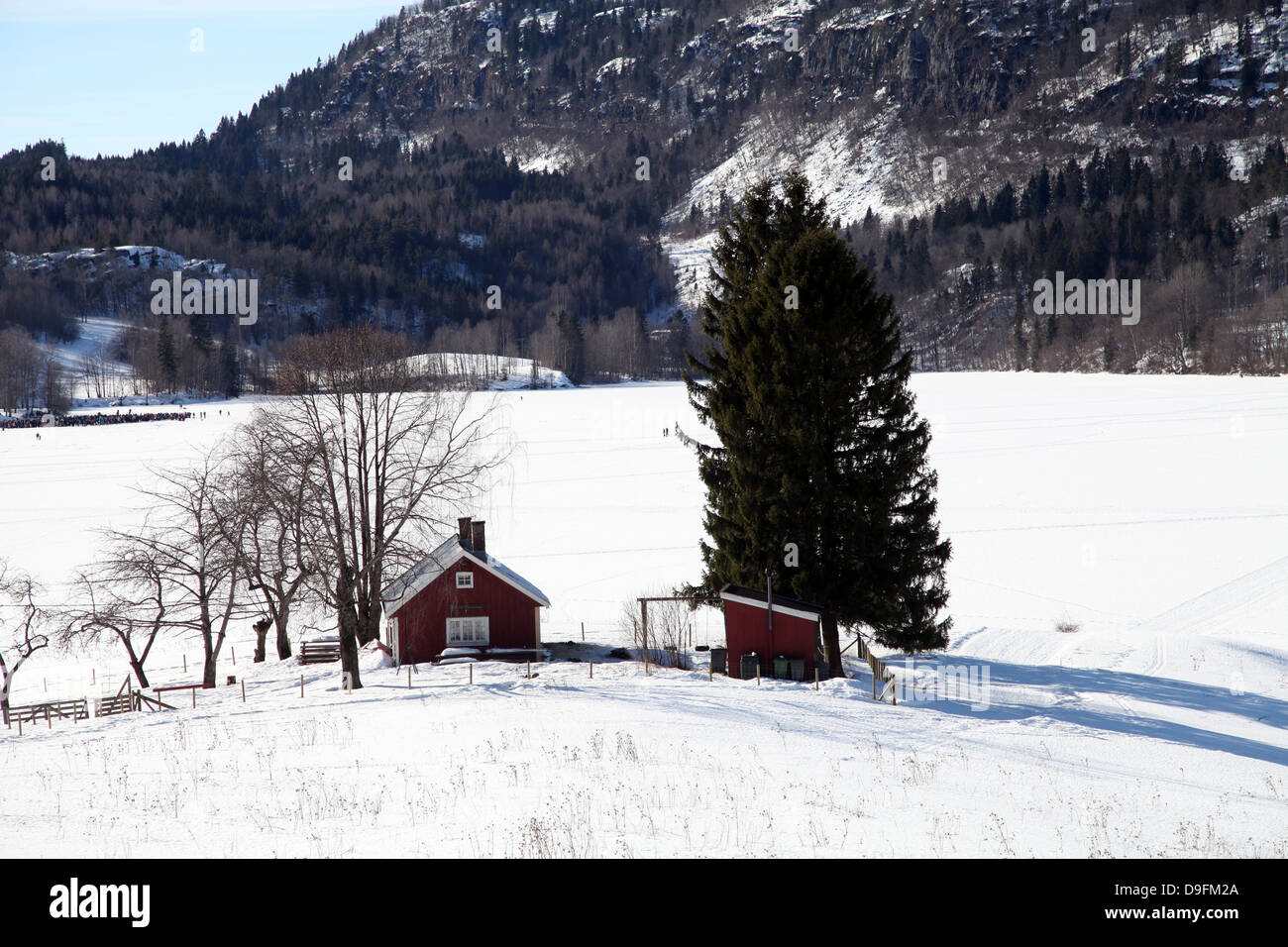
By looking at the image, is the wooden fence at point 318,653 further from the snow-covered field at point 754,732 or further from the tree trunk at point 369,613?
the tree trunk at point 369,613

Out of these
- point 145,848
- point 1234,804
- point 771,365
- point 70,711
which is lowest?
point 70,711

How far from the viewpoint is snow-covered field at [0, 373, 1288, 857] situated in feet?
32.5

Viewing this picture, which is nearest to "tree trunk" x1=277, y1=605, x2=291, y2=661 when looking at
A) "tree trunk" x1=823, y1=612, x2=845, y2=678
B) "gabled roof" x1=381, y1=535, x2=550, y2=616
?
"gabled roof" x1=381, y1=535, x2=550, y2=616

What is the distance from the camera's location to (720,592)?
22.7m

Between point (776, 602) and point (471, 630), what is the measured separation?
10.1 meters

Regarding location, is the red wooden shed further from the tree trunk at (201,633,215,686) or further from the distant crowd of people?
the distant crowd of people

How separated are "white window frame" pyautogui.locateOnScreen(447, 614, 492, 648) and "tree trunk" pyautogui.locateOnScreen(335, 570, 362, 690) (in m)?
4.60

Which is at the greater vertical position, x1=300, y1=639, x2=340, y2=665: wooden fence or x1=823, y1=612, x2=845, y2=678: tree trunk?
x1=823, y1=612, x2=845, y2=678: tree trunk

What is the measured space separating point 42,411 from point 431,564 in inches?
4911

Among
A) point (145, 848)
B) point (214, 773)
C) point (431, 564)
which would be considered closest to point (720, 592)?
point (431, 564)

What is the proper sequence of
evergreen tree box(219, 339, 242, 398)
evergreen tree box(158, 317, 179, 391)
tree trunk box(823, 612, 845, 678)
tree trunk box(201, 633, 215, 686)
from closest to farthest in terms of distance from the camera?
tree trunk box(823, 612, 845, 678), tree trunk box(201, 633, 215, 686), evergreen tree box(158, 317, 179, 391), evergreen tree box(219, 339, 242, 398)

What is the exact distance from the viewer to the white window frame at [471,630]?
27.1 meters

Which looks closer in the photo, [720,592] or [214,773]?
[214,773]

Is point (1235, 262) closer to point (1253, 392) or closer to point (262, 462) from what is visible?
point (1253, 392)
